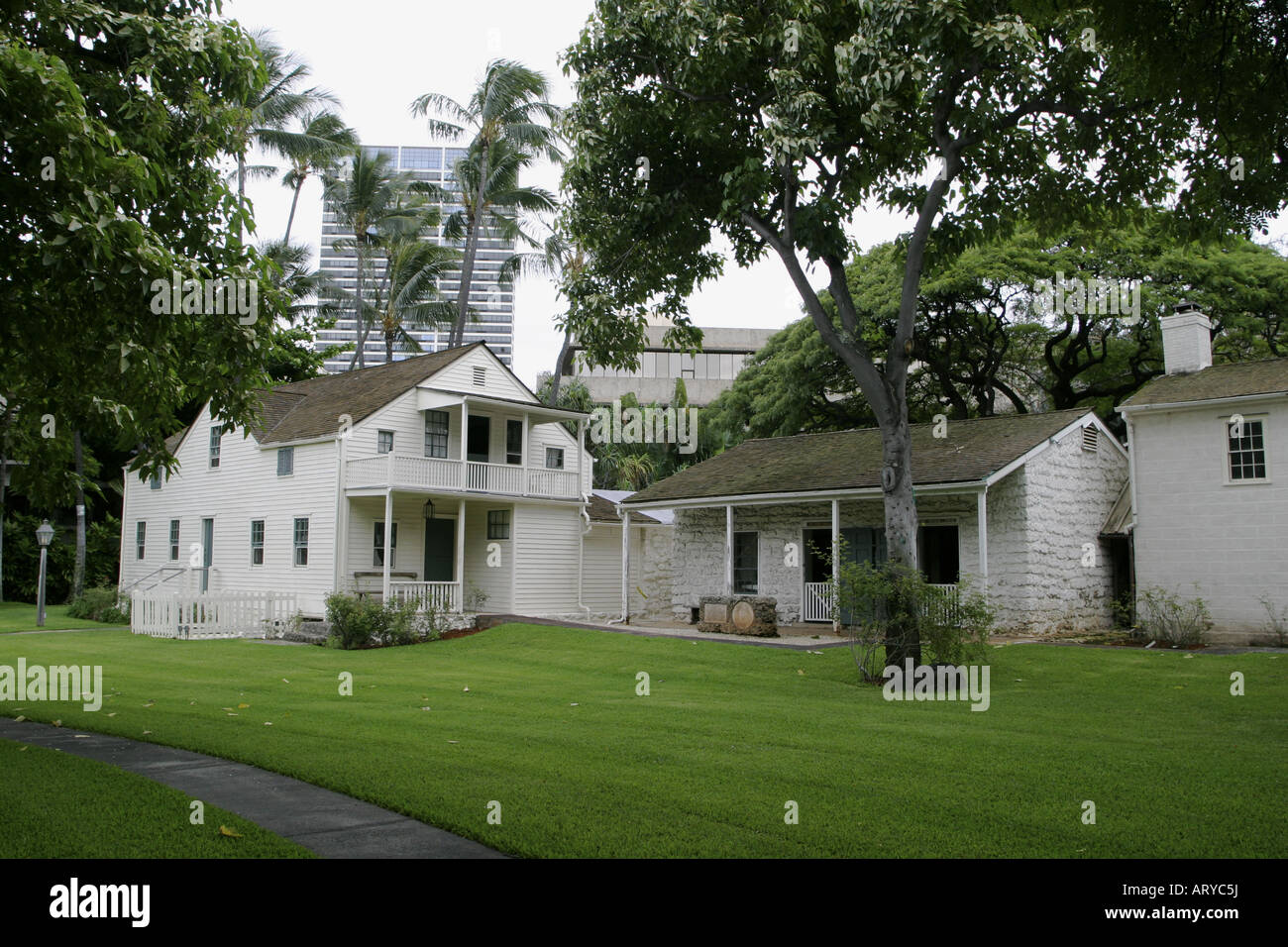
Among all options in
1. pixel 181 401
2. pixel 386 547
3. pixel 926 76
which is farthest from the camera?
pixel 386 547

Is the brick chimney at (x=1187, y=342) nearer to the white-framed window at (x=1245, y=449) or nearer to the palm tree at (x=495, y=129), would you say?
the white-framed window at (x=1245, y=449)

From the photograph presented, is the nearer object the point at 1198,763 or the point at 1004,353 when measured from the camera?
the point at 1198,763

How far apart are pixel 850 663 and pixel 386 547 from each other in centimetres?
1109

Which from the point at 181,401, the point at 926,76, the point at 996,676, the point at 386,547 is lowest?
the point at 996,676

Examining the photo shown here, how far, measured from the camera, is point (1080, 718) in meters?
10.3

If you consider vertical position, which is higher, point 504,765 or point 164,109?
point 164,109

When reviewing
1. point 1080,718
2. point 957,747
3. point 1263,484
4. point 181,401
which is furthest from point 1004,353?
point 181,401

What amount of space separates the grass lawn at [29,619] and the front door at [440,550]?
26.0 feet

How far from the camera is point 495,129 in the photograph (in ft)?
113

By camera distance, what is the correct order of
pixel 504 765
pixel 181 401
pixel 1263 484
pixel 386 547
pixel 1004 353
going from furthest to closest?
pixel 1004 353 → pixel 386 547 → pixel 1263 484 → pixel 181 401 → pixel 504 765

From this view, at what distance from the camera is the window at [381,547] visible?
79.1ft

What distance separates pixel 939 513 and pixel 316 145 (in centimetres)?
2758

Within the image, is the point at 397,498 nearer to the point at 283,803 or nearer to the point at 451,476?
the point at 451,476

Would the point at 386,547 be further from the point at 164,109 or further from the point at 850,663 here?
the point at 164,109
